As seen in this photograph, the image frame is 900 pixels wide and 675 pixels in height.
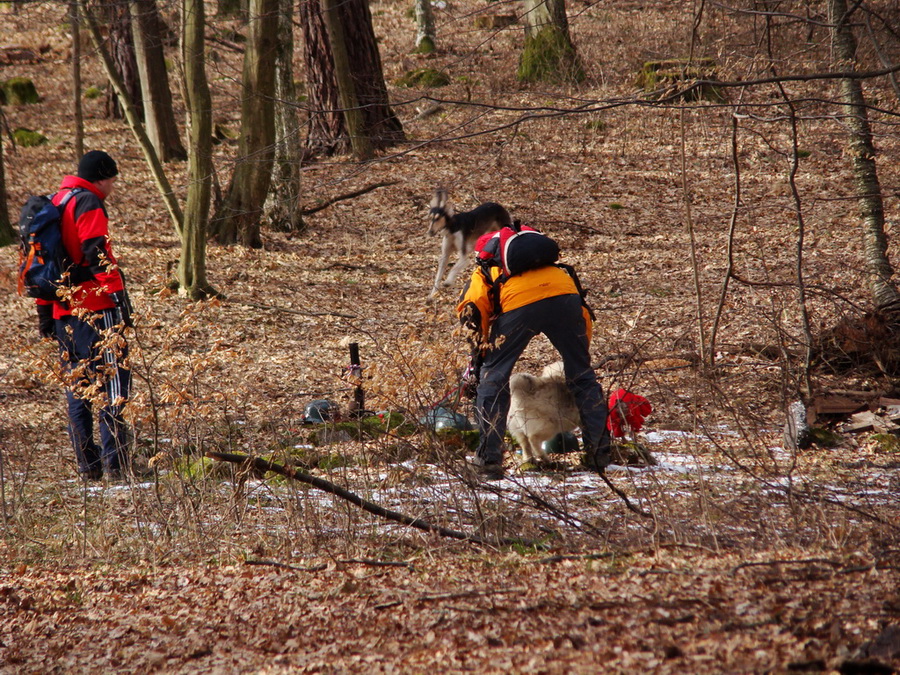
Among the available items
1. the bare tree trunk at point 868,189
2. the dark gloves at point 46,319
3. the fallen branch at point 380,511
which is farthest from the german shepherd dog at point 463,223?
the bare tree trunk at point 868,189

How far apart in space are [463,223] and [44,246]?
315 cm

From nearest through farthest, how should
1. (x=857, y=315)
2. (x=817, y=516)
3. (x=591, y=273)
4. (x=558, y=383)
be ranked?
(x=817, y=516) → (x=558, y=383) → (x=857, y=315) → (x=591, y=273)

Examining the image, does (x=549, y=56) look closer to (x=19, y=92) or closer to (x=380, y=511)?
(x=19, y=92)

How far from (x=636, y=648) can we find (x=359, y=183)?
15.3 metres

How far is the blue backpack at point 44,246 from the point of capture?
634 cm

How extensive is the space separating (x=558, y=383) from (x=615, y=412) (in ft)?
1.66

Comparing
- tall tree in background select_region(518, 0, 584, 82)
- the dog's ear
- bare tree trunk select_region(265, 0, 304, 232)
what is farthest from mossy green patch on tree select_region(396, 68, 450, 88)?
the dog's ear

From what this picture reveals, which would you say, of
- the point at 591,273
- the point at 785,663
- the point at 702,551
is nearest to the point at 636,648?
the point at 785,663

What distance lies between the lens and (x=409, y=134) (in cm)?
1819

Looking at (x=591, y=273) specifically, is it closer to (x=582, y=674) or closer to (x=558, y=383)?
(x=558, y=383)

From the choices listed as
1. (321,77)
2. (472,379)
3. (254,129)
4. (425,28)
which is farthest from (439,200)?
(425,28)

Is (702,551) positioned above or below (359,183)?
below

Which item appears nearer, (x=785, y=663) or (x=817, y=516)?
(x=785, y=663)

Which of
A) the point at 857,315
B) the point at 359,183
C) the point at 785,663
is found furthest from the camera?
the point at 359,183
